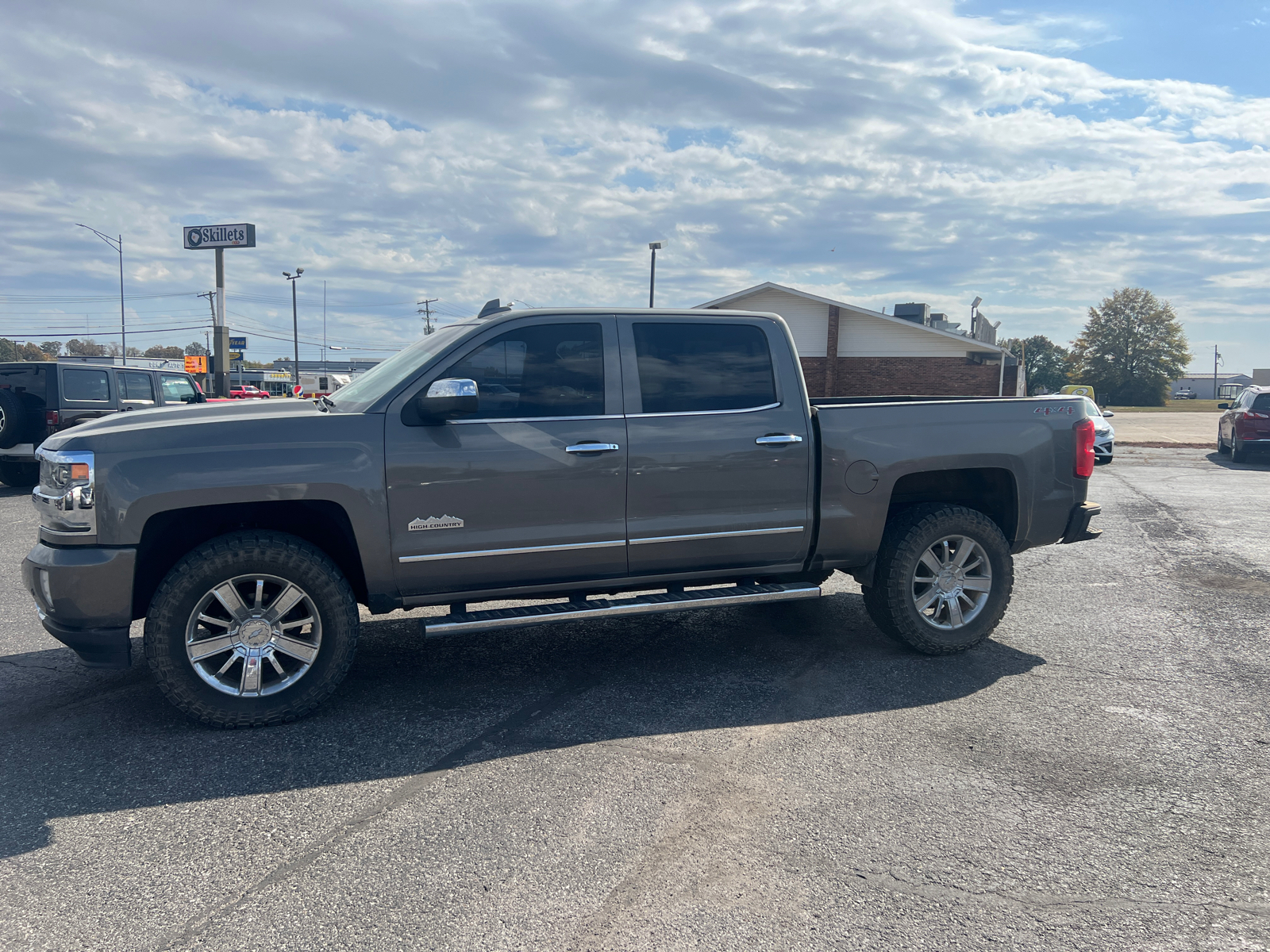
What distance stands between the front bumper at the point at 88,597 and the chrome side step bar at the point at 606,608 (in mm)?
1349

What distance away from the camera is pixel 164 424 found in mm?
4352

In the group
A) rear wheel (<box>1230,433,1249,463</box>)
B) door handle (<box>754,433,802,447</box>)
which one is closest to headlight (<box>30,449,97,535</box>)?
door handle (<box>754,433,802,447</box>)

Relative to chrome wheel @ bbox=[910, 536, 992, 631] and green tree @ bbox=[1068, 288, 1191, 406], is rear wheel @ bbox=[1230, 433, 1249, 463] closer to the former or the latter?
chrome wheel @ bbox=[910, 536, 992, 631]

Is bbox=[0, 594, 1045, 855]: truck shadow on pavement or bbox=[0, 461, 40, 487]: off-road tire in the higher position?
bbox=[0, 461, 40, 487]: off-road tire


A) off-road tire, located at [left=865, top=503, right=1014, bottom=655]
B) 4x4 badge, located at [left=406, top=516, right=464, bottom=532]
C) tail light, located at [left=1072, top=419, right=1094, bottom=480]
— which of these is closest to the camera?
4x4 badge, located at [left=406, top=516, right=464, bottom=532]

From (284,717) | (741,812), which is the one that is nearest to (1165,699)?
(741,812)

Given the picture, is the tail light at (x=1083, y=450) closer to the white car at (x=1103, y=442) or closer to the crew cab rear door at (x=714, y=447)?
the crew cab rear door at (x=714, y=447)

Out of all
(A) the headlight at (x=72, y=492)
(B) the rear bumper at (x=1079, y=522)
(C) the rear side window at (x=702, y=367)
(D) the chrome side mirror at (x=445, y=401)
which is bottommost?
(B) the rear bumper at (x=1079, y=522)

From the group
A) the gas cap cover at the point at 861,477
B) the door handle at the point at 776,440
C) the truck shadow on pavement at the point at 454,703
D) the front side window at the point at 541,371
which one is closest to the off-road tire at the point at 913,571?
the truck shadow on pavement at the point at 454,703

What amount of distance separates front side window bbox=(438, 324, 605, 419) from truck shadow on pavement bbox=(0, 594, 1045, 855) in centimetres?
151

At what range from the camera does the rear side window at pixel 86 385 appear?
1345 centimetres

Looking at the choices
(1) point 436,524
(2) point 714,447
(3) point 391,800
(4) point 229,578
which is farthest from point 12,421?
(3) point 391,800

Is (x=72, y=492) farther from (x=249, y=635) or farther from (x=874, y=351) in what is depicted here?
(x=874, y=351)

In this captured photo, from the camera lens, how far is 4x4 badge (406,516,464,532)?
447cm
